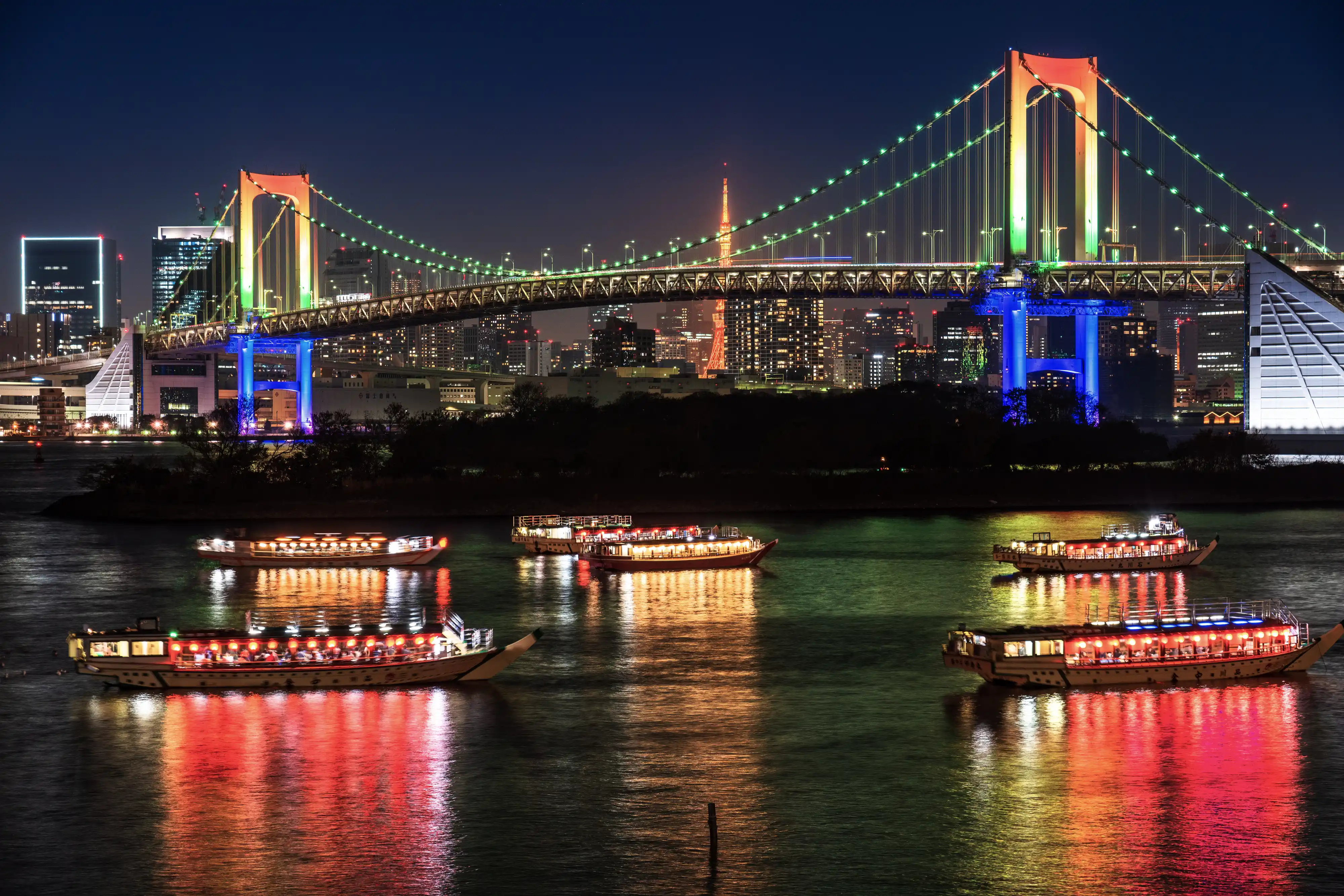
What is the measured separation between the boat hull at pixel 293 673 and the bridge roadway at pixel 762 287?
117ft

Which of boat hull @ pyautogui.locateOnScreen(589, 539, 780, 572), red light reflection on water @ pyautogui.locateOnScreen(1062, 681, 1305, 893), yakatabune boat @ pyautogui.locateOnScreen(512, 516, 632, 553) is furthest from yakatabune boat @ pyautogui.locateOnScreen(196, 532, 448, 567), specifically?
red light reflection on water @ pyautogui.locateOnScreen(1062, 681, 1305, 893)

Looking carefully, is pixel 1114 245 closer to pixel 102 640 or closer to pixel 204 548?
pixel 204 548

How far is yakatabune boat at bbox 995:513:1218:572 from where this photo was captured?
3294 centimetres

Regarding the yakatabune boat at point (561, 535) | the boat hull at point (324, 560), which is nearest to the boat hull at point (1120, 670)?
the yakatabune boat at point (561, 535)

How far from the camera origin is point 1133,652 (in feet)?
67.0

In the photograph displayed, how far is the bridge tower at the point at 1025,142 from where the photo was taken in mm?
52344

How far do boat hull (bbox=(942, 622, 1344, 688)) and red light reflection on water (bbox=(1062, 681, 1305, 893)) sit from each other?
371mm

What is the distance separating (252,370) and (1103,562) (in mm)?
59182

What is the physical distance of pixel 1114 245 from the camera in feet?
173

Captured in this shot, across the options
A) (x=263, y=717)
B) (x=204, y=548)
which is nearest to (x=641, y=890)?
(x=263, y=717)

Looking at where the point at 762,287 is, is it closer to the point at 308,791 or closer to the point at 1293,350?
the point at 1293,350

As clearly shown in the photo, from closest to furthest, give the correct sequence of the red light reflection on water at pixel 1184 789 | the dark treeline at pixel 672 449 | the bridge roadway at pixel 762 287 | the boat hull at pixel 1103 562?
1. the red light reflection on water at pixel 1184 789
2. the boat hull at pixel 1103 562
3. the dark treeline at pixel 672 449
4. the bridge roadway at pixel 762 287

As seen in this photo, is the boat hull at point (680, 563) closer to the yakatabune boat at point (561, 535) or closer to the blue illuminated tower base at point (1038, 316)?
the yakatabune boat at point (561, 535)

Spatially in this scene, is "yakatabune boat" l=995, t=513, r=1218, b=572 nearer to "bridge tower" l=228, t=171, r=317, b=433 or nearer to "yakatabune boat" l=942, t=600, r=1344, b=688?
"yakatabune boat" l=942, t=600, r=1344, b=688
